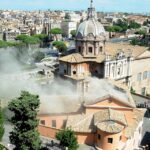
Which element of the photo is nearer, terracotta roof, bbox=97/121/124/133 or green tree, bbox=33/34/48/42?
terracotta roof, bbox=97/121/124/133

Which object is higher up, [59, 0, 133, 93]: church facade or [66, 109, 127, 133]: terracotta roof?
[59, 0, 133, 93]: church facade

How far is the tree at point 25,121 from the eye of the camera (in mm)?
25594

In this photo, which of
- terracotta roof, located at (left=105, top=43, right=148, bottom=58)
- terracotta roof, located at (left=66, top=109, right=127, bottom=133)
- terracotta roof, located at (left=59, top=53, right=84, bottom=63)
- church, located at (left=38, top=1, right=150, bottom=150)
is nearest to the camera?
terracotta roof, located at (left=66, top=109, right=127, bottom=133)

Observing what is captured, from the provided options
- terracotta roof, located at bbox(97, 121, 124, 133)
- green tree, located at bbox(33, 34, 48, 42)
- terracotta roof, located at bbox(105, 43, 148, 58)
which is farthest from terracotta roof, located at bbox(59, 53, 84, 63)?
green tree, located at bbox(33, 34, 48, 42)

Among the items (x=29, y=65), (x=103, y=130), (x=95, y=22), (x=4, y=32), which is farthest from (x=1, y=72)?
(x=4, y=32)

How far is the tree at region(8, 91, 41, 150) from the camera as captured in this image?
84.0 ft

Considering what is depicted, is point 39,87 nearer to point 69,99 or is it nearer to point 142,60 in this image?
point 69,99

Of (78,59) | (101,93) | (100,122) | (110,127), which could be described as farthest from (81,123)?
(78,59)

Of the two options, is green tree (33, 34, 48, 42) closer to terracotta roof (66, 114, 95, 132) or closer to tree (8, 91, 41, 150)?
terracotta roof (66, 114, 95, 132)

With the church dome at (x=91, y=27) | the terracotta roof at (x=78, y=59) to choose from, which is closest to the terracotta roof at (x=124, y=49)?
the terracotta roof at (x=78, y=59)

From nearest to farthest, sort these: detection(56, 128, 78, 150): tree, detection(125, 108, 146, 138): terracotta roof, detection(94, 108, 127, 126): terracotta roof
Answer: detection(56, 128, 78, 150): tree
detection(94, 108, 127, 126): terracotta roof
detection(125, 108, 146, 138): terracotta roof

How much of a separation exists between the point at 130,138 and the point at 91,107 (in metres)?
5.03

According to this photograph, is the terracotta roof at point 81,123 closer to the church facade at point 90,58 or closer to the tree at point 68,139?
the tree at point 68,139

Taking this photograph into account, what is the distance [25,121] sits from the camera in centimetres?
2594
